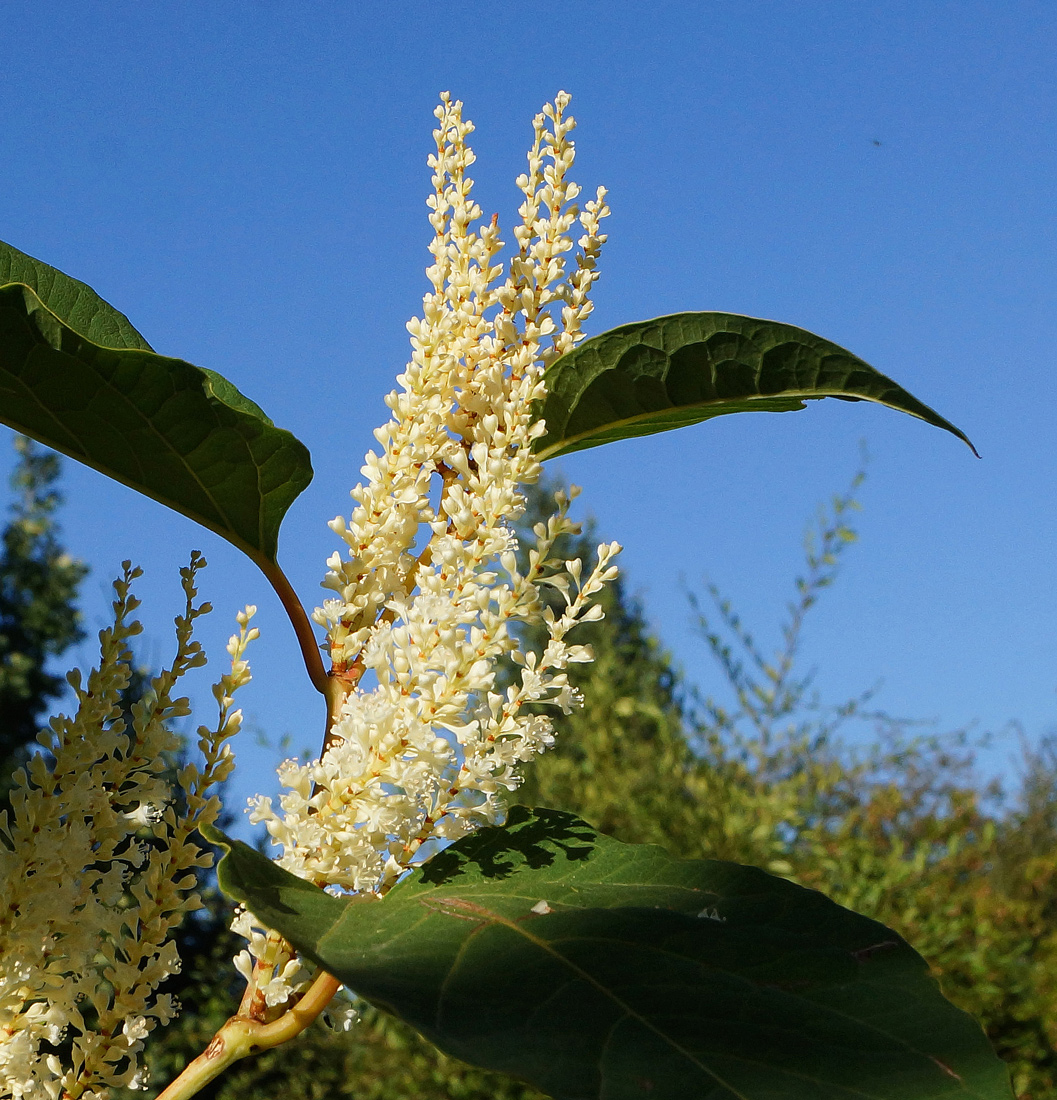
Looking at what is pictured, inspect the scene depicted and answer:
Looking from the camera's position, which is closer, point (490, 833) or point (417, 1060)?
point (490, 833)

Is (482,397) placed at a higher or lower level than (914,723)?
lower

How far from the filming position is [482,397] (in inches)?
40.5

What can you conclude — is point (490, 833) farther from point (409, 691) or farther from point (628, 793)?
point (628, 793)

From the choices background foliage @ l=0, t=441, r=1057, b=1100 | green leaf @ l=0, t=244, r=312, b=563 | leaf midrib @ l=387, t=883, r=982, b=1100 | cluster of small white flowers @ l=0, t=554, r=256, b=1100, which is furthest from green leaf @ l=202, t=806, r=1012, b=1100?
background foliage @ l=0, t=441, r=1057, b=1100

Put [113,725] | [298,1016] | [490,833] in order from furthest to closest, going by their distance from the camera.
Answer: [113,725]
[490,833]
[298,1016]

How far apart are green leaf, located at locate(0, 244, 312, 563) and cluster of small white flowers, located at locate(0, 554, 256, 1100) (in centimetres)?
15

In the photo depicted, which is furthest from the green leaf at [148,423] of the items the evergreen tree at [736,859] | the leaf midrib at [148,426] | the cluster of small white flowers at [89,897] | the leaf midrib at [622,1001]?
the evergreen tree at [736,859]

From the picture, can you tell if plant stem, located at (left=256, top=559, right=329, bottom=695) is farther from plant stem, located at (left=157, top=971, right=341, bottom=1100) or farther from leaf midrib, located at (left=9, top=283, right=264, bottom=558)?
plant stem, located at (left=157, top=971, right=341, bottom=1100)

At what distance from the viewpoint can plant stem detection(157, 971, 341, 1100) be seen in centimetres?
79

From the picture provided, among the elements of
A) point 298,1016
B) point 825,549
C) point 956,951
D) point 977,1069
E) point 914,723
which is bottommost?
point 298,1016

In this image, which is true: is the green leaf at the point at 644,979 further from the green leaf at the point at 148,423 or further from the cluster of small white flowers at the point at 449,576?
the green leaf at the point at 148,423

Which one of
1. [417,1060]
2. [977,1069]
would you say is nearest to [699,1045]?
[977,1069]

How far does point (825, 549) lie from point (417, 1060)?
3.22 metres

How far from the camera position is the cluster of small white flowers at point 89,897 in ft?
2.91
